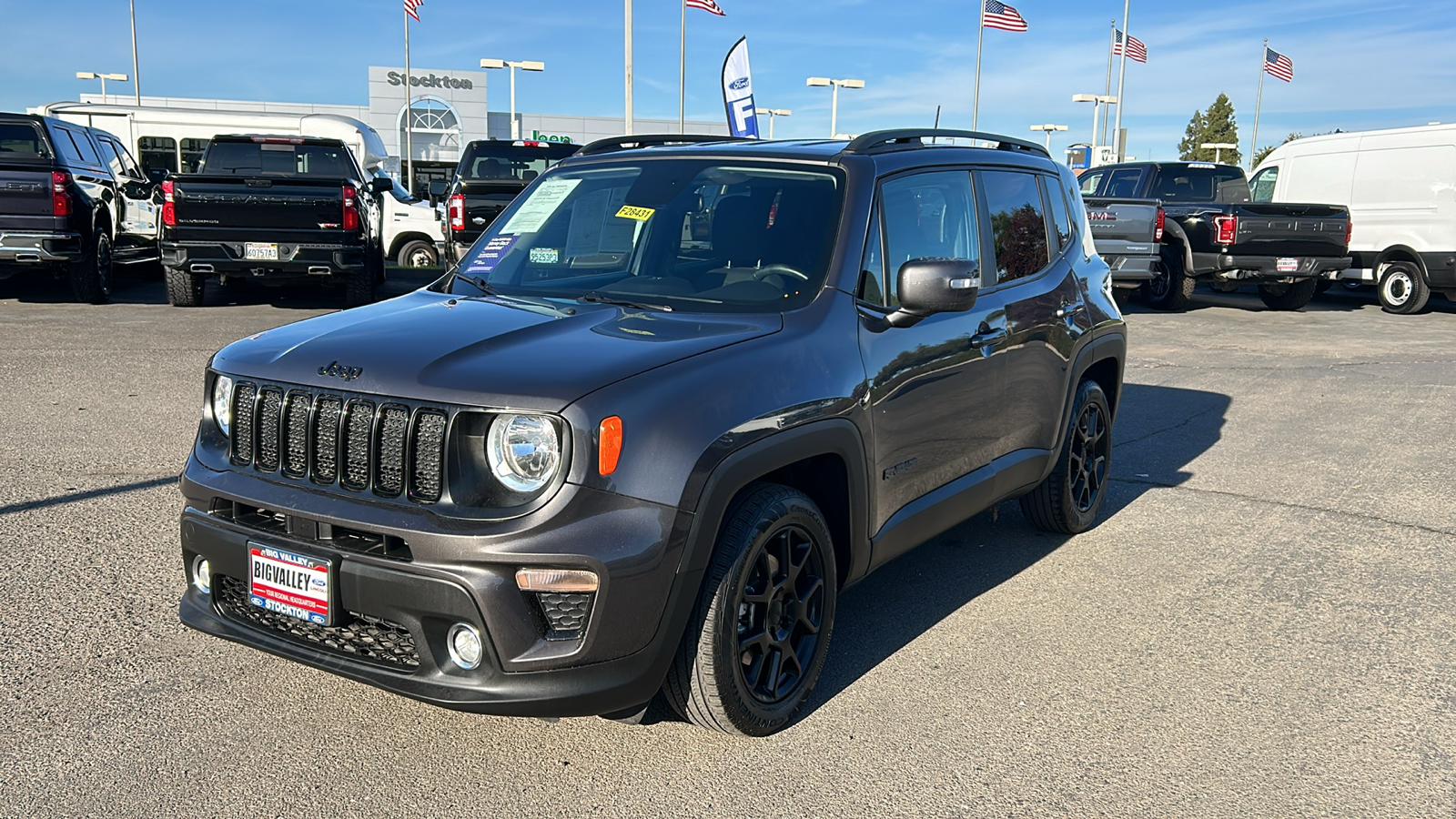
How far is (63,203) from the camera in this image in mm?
12539

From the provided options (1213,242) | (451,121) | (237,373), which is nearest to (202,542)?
(237,373)

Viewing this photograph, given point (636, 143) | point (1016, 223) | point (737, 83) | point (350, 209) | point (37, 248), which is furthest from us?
point (737, 83)

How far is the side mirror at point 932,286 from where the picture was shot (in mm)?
3832

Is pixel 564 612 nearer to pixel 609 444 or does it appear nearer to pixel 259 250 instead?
pixel 609 444

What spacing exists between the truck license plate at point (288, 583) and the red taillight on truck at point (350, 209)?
991cm

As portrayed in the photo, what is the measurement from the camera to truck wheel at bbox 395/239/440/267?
18562 mm

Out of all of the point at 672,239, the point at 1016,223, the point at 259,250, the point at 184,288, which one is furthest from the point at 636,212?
the point at 184,288

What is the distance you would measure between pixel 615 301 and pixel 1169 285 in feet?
47.7

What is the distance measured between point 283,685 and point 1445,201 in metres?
16.9

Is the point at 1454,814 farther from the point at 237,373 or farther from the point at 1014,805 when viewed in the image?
the point at 237,373

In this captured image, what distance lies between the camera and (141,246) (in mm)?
15406

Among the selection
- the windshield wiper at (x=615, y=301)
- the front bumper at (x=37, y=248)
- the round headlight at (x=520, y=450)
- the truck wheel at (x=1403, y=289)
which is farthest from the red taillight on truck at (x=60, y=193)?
the truck wheel at (x=1403, y=289)

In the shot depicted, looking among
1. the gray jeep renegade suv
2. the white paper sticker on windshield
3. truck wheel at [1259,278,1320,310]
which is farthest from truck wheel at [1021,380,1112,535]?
truck wheel at [1259,278,1320,310]

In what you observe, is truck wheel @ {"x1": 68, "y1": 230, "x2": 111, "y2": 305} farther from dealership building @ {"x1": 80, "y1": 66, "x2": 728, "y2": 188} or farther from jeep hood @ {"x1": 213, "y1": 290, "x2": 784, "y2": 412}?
dealership building @ {"x1": 80, "y1": 66, "x2": 728, "y2": 188}
